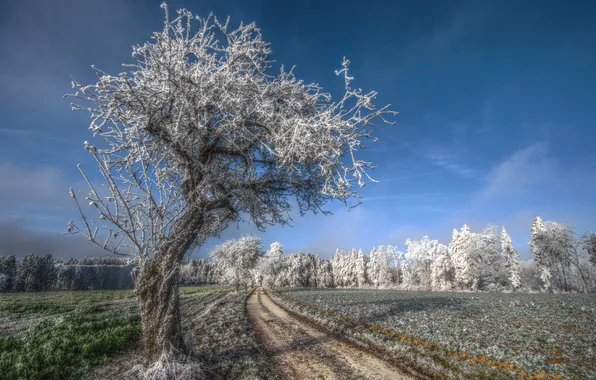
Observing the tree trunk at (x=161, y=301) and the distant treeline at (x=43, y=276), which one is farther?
the distant treeline at (x=43, y=276)

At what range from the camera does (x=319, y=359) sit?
10195 millimetres

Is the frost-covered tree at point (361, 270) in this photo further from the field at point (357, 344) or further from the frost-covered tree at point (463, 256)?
the field at point (357, 344)

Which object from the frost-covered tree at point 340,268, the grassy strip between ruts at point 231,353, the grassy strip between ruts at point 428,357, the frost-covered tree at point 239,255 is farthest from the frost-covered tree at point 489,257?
the grassy strip between ruts at point 231,353

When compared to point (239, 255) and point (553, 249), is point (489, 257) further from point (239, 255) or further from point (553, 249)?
point (239, 255)

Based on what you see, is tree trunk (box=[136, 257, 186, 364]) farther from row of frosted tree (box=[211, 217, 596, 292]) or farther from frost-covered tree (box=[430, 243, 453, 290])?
frost-covered tree (box=[430, 243, 453, 290])

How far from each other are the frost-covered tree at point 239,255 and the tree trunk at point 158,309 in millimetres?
47580

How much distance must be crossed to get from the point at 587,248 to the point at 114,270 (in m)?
207

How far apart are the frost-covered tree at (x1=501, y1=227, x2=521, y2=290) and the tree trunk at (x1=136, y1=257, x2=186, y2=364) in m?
87.1

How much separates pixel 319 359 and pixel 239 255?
151 feet

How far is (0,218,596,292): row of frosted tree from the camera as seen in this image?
59.2 metres

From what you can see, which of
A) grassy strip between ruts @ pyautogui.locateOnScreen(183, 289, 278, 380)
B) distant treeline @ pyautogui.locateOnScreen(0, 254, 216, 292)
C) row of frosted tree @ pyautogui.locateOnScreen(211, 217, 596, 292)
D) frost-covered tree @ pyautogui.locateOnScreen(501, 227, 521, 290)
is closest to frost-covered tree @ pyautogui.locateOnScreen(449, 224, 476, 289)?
row of frosted tree @ pyautogui.locateOnScreen(211, 217, 596, 292)

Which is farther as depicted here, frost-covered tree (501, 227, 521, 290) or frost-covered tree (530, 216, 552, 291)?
frost-covered tree (501, 227, 521, 290)

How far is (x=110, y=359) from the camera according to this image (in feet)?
31.8

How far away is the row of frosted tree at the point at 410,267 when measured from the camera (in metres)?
59.2
